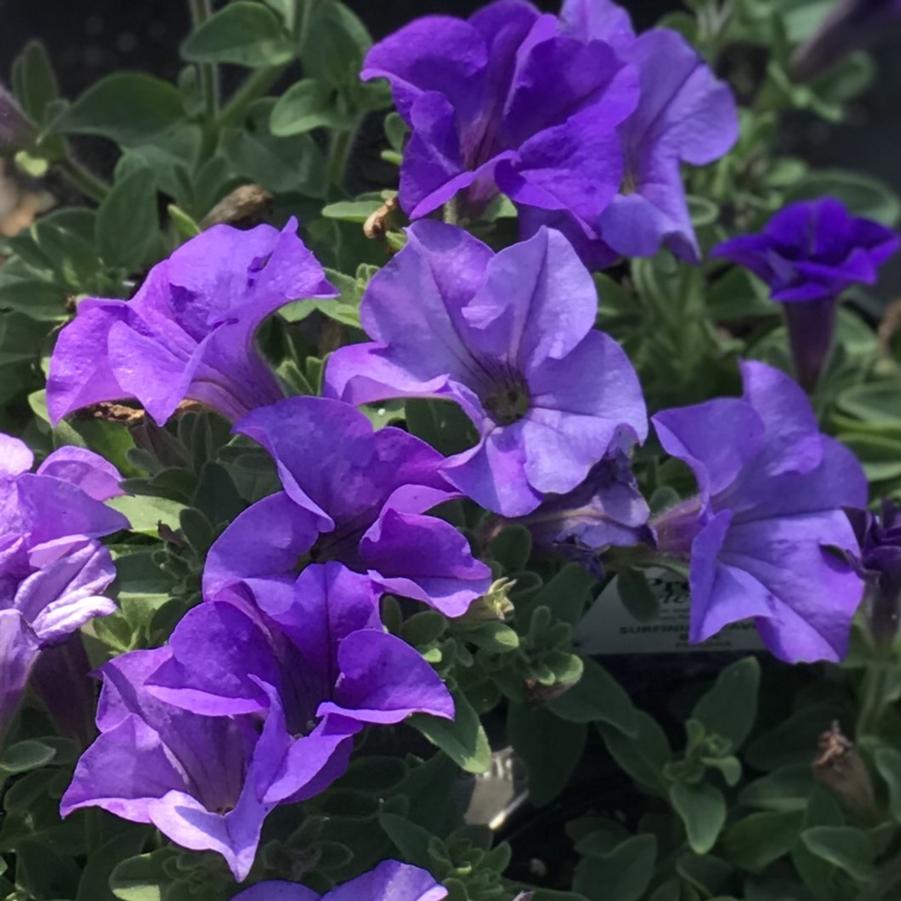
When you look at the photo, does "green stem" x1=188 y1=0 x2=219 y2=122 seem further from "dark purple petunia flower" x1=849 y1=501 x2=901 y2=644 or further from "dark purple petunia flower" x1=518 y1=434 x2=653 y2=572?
"dark purple petunia flower" x1=849 y1=501 x2=901 y2=644

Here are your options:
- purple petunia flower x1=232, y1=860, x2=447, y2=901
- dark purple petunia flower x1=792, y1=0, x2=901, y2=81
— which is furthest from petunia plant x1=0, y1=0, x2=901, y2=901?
dark purple petunia flower x1=792, y1=0, x2=901, y2=81

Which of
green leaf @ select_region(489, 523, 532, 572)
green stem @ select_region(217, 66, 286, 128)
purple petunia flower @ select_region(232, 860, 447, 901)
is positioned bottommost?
purple petunia flower @ select_region(232, 860, 447, 901)

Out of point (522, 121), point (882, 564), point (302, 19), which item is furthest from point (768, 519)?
point (302, 19)

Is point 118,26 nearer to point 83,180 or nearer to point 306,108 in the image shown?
point 83,180

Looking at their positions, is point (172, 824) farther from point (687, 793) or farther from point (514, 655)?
point (687, 793)

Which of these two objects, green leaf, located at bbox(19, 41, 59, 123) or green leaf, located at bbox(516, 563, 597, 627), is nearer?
green leaf, located at bbox(516, 563, 597, 627)

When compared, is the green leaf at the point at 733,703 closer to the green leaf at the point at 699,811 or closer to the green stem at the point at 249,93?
the green leaf at the point at 699,811
